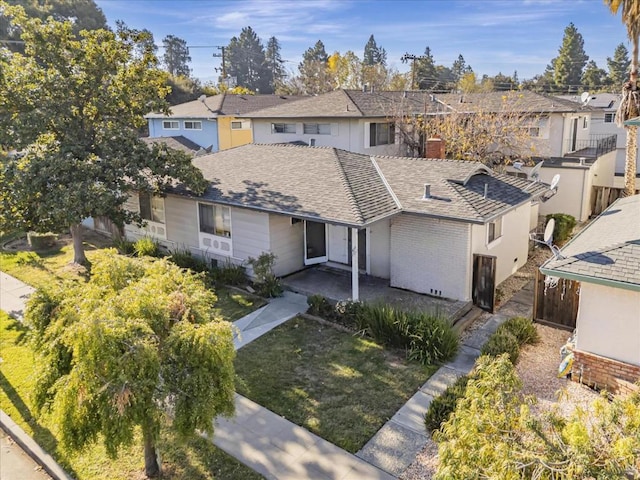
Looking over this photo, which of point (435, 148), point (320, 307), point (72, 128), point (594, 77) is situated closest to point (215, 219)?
point (72, 128)

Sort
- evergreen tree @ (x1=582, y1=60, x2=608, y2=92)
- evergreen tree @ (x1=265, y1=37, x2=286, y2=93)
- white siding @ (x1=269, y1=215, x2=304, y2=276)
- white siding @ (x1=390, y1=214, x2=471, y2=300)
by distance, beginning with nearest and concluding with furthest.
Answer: white siding @ (x1=390, y1=214, x2=471, y2=300)
white siding @ (x1=269, y1=215, x2=304, y2=276)
evergreen tree @ (x1=582, y1=60, x2=608, y2=92)
evergreen tree @ (x1=265, y1=37, x2=286, y2=93)

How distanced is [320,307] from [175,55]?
109m

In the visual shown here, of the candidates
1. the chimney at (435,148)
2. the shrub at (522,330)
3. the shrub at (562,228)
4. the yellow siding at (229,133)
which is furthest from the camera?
the yellow siding at (229,133)

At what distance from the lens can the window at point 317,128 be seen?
1045 inches

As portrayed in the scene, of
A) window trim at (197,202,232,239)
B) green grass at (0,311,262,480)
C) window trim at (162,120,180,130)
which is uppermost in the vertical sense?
window trim at (162,120,180,130)

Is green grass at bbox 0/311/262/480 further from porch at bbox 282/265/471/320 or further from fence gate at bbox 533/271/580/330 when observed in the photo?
fence gate at bbox 533/271/580/330

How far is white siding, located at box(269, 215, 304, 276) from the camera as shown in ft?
50.5

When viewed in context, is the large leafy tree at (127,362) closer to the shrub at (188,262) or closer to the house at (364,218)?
the house at (364,218)

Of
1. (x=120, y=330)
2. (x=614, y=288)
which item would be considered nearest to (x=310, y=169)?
(x=614, y=288)

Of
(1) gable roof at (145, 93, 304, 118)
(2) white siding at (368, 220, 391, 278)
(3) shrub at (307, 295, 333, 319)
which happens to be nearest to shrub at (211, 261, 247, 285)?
(3) shrub at (307, 295, 333, 319)

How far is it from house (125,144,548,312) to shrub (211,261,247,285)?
0.61 metres

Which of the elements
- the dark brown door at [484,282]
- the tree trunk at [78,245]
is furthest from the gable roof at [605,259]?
the tree trunk at [78,245]

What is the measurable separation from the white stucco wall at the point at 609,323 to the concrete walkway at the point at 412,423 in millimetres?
2456

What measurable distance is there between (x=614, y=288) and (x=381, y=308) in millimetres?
5019
